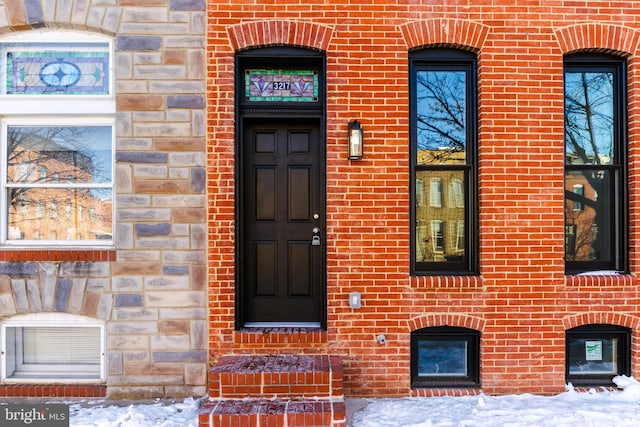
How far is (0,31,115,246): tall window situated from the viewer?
4.57 meters

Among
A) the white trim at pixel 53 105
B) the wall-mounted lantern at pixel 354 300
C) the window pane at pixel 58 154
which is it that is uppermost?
the white trim at pixel 53 105

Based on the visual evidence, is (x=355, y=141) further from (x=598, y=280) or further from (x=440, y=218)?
(x=598, y=280)

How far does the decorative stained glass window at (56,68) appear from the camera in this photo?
15.0 feet

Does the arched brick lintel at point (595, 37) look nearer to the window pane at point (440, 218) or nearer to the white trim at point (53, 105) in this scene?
the window pane at point (440, 218)

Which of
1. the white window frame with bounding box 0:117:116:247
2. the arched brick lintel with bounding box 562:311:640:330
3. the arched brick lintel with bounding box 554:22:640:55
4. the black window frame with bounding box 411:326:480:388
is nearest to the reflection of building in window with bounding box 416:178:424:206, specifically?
the black window frame with bounding box 411:326:480:388

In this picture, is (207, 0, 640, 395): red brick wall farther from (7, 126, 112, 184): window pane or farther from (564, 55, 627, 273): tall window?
(7, 126, 112, 184): window pane

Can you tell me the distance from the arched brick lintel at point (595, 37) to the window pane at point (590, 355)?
3.13m

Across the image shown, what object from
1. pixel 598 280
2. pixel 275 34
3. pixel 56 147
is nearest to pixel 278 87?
pixel 275 34

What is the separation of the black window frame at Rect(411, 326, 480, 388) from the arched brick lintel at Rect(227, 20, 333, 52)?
329 centimetres

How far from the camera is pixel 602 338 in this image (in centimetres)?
461

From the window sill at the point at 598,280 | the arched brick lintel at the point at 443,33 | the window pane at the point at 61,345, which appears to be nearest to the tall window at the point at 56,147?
the window pane at the point at 61,345

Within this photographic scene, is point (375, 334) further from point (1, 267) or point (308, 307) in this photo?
point (1, 267)

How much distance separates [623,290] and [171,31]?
5.50 m

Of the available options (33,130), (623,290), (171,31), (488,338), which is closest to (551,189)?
(623,290)
